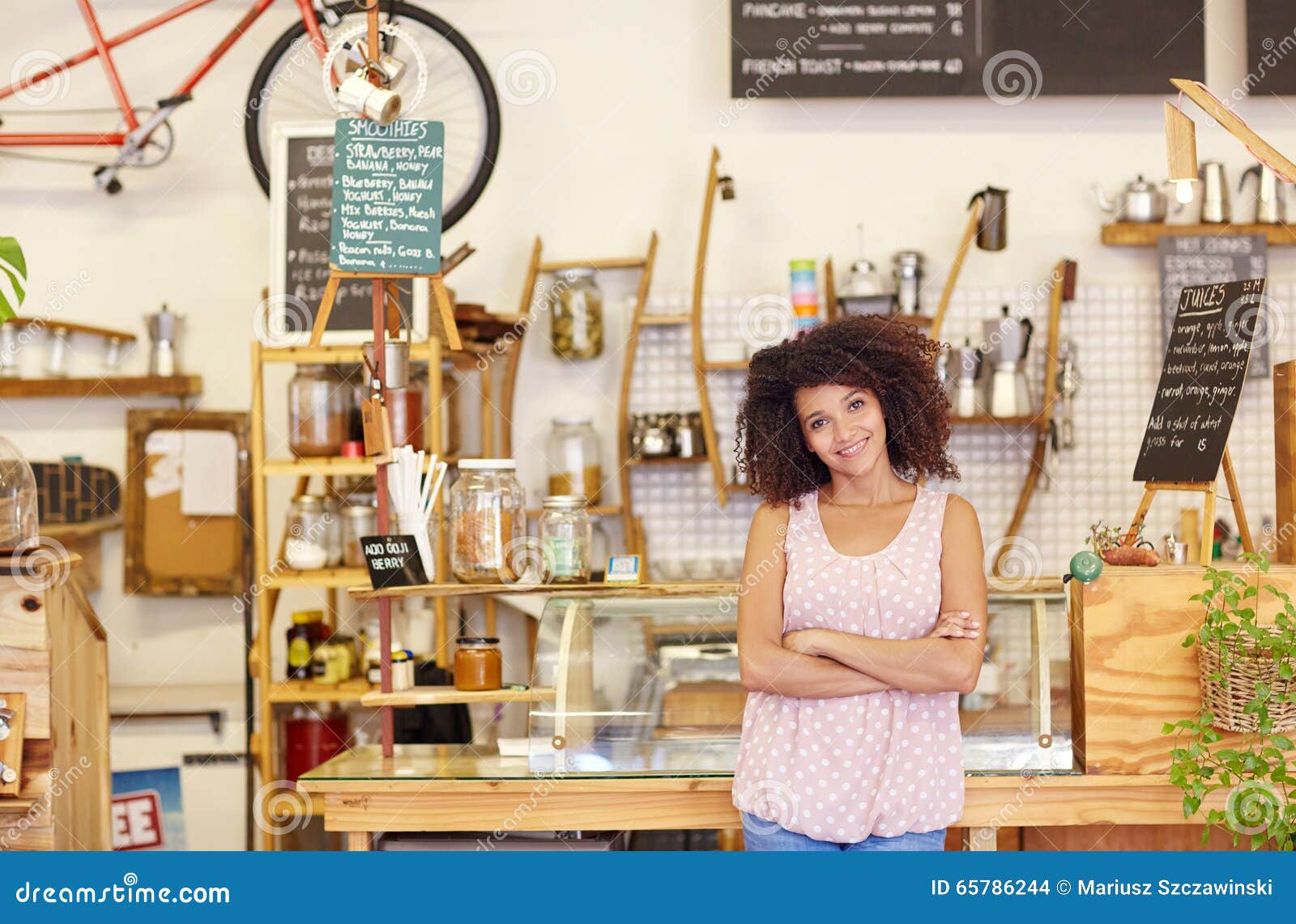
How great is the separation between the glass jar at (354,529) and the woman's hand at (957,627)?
2.31 meters

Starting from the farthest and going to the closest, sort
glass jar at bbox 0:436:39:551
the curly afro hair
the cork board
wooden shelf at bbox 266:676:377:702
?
1. the cork board
2. wooden shelf at bbox 266:676:377:702
3. glass jar at bbox 0:436:39:551
4. the curly afro hair

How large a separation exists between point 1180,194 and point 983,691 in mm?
1176

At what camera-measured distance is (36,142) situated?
4.44 m

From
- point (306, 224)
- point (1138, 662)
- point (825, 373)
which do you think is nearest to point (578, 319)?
point (306, 224)

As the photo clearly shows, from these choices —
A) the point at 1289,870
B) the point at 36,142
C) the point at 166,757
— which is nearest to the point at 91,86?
the point at 36,142

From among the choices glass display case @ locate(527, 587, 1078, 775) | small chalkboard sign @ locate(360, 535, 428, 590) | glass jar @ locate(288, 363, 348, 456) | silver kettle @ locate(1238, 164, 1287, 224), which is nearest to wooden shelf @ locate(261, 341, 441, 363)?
glass jar @ locate(288, 363, 348, 456)

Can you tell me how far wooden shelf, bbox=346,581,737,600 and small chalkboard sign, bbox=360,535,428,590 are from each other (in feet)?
0.08

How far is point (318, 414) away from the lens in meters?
3.90

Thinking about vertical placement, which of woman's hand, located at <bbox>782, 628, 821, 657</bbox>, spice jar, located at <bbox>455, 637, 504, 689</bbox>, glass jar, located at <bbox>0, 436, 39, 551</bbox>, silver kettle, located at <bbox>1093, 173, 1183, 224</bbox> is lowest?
spice jar, located at <bbox>455, 637, 504, 689</bbox>

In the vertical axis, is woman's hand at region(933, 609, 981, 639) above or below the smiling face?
below

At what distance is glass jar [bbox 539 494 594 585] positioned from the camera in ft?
9.39

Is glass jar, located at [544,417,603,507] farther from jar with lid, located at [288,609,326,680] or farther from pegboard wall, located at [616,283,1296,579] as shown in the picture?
jar with lid, located at [288,609,326,680]

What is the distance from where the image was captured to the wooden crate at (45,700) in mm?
2562

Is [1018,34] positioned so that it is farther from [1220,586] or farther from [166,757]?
[166,757]
